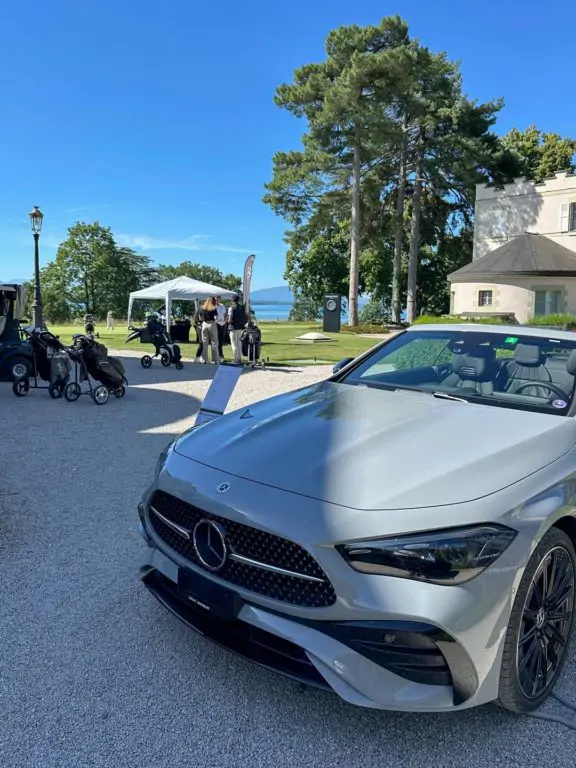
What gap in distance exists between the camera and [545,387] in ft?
10.8

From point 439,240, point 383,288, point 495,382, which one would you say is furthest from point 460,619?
point 383,288

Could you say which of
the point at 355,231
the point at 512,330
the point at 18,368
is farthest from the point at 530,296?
the point at 512,330

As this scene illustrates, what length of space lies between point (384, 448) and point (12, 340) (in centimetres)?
963

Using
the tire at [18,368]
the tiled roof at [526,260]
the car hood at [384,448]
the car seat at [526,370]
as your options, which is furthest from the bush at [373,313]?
the car hood at [384,448]

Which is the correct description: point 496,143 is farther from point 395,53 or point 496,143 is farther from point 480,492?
point 480,492

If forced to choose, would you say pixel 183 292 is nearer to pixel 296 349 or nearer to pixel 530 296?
pixel 296 349

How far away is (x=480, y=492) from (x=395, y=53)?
3261cm

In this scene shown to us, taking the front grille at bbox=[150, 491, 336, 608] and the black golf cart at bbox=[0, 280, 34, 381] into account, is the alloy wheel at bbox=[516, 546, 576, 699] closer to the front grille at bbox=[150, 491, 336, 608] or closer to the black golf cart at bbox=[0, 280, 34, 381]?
the front grille at bbox=[150, 491, 336, 608]

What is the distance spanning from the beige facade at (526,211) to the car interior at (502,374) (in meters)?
33.5

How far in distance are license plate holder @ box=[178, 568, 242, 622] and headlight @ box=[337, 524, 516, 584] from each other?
0.52m

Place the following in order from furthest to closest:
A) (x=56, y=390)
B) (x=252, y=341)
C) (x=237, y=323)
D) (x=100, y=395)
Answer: (x=252, y=341)
(x=237, y=323)
(x=56, y=390)
(x=100, y=395)

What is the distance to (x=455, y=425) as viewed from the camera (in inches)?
111

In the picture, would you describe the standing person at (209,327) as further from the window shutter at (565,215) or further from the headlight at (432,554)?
the window shutter at (565,215)

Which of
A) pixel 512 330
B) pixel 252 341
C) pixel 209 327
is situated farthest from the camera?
pixel 209 327
